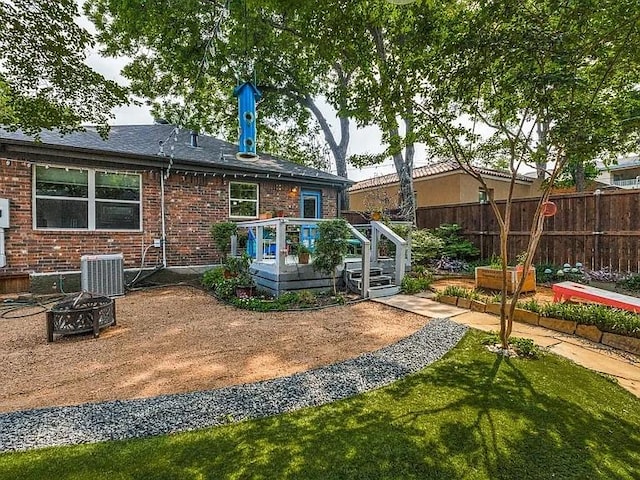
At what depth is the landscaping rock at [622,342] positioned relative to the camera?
3826 millimetres

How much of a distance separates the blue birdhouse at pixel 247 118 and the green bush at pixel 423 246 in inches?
212

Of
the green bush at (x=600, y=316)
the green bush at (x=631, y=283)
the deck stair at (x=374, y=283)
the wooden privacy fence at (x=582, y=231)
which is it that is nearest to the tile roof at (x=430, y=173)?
the wooden privacy fence at (x=582, y=231)

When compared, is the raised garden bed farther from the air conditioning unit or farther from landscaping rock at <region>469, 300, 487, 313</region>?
the air conditioning unit

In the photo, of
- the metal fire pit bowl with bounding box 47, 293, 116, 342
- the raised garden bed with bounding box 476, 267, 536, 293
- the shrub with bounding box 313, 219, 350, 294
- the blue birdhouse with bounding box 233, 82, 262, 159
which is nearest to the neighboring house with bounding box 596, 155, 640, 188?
the raised garden bed with bounding box 476, 267, 536, 293

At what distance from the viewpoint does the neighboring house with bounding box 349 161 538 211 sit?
14.4 meters

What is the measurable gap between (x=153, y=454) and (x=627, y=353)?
486 centimetres

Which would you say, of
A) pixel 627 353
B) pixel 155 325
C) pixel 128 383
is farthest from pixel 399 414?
pixel 155 325

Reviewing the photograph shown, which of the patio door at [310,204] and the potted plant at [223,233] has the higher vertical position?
the patio door at [310,204]

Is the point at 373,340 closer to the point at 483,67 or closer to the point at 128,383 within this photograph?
the point at 128,383

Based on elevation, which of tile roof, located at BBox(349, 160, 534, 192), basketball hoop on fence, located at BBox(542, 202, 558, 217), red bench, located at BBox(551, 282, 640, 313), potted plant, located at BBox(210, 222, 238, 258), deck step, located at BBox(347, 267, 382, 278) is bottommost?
red bench, located at BBox(551, 282, 640, 313)

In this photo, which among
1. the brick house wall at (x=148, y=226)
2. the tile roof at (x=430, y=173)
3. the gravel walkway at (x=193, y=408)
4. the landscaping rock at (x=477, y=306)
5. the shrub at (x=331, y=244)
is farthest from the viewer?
the tile roof at (x=430, y=173)

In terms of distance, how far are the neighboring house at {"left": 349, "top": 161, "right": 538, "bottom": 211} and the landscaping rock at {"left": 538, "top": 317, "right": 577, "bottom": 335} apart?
882 cm

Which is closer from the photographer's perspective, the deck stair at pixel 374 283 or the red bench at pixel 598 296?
the red bench at pixel 598 296

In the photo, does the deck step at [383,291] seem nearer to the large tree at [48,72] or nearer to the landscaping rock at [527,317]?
the landscaping rock at [527,317]
